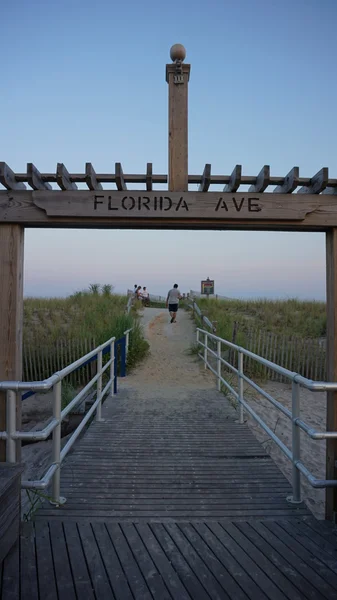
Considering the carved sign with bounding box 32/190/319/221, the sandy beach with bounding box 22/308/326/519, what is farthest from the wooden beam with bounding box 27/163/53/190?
the sandy beach with bounding box 22/308/326/519

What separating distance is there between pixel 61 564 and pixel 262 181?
10.9 ft

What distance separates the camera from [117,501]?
11.6 feet

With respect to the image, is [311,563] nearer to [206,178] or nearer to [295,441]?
[295,441]

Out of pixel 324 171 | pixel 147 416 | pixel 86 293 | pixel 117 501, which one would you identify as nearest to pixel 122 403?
pixel 147 416

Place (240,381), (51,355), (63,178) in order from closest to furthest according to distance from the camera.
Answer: (63,178), (240,381), (51,355)

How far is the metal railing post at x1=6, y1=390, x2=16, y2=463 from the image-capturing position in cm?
291

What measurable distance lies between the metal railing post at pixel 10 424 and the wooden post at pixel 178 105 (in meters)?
2.49

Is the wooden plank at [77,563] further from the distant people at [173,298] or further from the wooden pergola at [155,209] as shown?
the distant people at [173,298]

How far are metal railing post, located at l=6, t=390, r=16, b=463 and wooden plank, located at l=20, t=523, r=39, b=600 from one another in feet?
1.81

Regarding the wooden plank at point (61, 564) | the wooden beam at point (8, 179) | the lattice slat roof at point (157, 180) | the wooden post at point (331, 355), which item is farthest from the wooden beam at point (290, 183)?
A: the wooden plank at point (61, 564)

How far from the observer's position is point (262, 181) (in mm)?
3477

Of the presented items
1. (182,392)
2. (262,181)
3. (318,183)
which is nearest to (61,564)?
(262,181)

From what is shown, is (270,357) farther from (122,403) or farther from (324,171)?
(324,171)

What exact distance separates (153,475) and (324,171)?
3.39 meters
